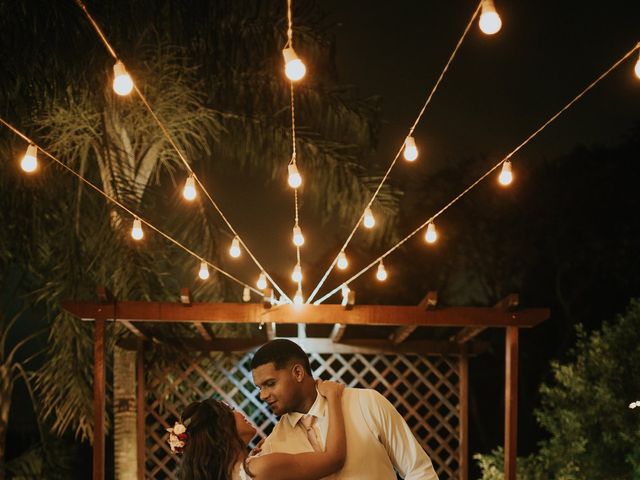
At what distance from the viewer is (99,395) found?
235 inches

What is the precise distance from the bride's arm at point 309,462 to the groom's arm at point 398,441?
0.42 ft

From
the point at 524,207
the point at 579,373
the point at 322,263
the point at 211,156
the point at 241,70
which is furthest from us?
the point at 322,263

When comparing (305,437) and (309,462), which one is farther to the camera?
(305,437)

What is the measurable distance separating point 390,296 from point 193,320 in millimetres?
8959

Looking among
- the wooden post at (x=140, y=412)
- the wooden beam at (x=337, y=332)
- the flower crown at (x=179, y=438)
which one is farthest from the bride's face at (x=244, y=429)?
the wooden post at (x=140, y=412)

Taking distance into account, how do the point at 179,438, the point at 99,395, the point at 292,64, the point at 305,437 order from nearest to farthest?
the point at 292,64 → the point at 305,437 → the point at 179,438 → the point at 99,395

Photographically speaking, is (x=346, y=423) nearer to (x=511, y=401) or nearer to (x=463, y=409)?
(x=511, y=401)

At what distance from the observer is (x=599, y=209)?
1412 cm

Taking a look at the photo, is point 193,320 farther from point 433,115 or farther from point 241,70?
point 433,115

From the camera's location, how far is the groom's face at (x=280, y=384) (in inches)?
128

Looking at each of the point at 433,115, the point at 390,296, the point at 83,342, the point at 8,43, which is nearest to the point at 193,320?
the point at 8,43

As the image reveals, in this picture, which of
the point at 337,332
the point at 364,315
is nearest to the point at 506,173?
the point at 364,315

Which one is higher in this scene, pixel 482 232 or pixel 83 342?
pixel 482 232

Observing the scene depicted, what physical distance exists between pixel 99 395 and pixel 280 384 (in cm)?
305
